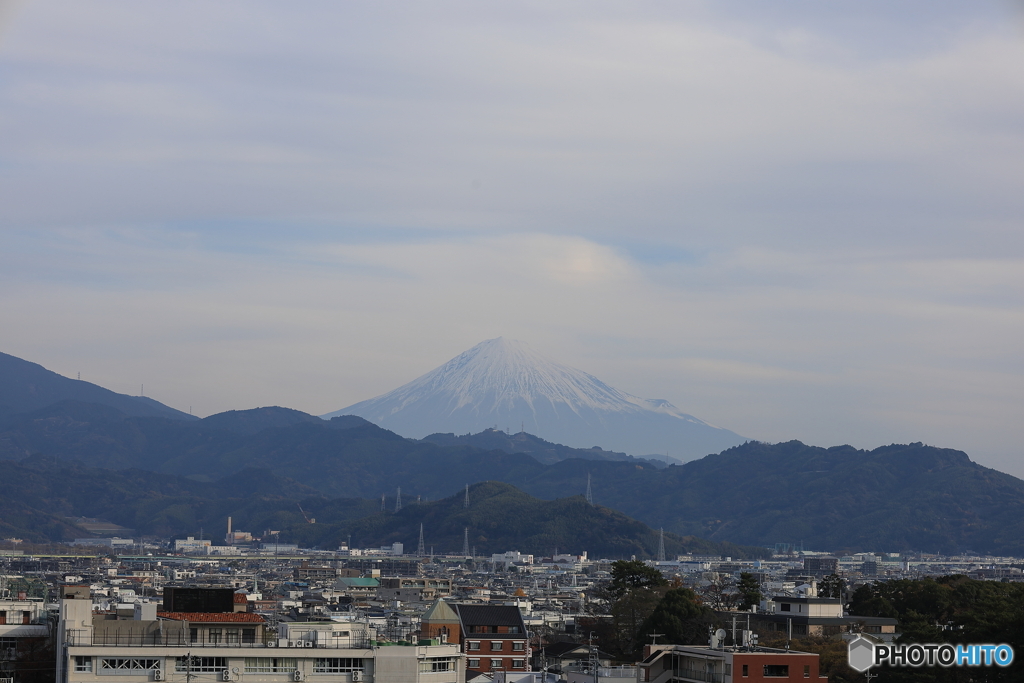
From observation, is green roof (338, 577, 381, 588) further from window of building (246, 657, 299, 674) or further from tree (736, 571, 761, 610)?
window of building (246, 657, 299, 674)

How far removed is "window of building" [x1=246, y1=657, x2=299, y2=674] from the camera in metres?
34.2

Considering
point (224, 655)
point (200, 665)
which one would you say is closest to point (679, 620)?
point (224, 655)

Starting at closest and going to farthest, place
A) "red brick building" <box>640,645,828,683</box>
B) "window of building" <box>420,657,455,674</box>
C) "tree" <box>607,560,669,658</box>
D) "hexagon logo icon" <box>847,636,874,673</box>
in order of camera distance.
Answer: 1. "hexagon logo icon" <box>847,636,874,673</box>
2. "window of building" <box>420,657,455,674</box>
3. "red brick building" <box>640,645,828,683</box>
4. "tree" <box>607,560,669,658</box>

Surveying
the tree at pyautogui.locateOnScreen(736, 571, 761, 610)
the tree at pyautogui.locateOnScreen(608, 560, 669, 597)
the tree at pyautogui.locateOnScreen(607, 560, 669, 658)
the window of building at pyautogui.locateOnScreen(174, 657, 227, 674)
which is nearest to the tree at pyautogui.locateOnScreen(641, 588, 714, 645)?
the tree at pyautogui.locateOnScreen(607, 560, 669, 658)

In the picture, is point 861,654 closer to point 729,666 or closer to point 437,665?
point 729,666

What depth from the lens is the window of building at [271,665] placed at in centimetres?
3419

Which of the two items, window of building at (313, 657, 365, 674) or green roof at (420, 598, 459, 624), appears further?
green roof at (420, 598, 459, 624)

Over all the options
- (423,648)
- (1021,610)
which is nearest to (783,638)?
(1021,610)

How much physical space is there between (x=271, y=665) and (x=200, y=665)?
172 cm

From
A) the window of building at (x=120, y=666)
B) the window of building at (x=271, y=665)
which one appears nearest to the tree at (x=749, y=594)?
the window of building at (x=271, y=665)

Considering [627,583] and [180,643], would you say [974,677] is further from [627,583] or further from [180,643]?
[627,583]

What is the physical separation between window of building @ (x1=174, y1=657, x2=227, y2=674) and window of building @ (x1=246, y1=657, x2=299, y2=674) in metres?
0.64

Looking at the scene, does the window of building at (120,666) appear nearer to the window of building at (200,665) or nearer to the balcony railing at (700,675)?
the window of building at (200,665)

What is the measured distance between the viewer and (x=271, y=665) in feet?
113
